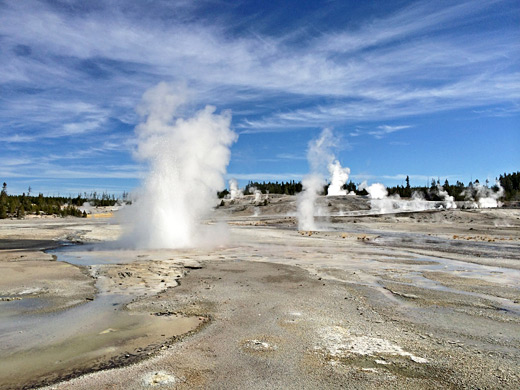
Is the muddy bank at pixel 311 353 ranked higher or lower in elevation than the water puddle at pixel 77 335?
lower

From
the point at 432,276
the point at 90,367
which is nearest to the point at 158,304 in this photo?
the point at 90,367

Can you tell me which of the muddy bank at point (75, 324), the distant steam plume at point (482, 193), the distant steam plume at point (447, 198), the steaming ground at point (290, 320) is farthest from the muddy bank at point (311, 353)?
the distant steam plume at point (482, 193)

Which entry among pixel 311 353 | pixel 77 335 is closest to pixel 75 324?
pixel 77 335

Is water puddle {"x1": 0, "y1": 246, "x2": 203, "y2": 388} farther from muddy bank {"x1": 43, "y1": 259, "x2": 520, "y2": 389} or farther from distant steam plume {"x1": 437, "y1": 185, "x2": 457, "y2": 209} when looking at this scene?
distant steam plume {"x1": 437, "y1": 185, "x2": 457, "y2": 209}

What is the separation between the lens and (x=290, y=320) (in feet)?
27.7

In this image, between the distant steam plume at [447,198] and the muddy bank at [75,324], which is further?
the distant steam plume at [447,198]

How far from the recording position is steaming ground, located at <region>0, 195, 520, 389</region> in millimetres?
5621

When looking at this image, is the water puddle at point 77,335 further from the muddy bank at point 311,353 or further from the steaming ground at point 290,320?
the muddy bank at point 311,353

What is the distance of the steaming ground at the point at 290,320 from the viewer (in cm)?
562

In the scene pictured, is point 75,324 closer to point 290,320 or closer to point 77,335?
point 77,335

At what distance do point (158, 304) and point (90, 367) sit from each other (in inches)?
151

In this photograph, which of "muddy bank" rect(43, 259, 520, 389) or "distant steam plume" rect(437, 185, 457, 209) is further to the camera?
"distant steam plume" rect(437, 185, 457, 209)

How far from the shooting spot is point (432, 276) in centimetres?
1447

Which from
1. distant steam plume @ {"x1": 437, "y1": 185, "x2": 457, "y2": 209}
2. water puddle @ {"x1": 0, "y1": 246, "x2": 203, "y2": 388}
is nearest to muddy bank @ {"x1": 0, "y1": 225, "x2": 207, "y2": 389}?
water puddle @ {"x1": 0, "y1": 246, "x2": 203, "y2": 388}
